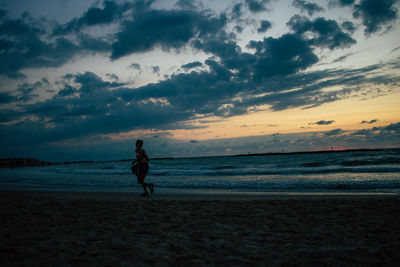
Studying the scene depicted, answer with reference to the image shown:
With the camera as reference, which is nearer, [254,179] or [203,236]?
[203,236]

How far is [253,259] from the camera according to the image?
3.46m

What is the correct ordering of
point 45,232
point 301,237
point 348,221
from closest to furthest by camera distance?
point 301,237
point 45,232
point 348,221

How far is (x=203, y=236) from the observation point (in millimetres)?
4578

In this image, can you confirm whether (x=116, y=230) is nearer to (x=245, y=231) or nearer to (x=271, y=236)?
(x=245, y=231)

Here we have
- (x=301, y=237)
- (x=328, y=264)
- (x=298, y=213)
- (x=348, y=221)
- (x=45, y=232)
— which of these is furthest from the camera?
(x=298, y=213)

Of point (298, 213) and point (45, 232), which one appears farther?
point (298, 213)

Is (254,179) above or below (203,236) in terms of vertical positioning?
below

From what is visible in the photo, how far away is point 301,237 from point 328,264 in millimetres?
1186

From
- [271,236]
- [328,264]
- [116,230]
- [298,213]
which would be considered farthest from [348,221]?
[116,230]

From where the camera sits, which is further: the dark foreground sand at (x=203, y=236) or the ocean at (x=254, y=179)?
the ocean at (x=254, y=179)

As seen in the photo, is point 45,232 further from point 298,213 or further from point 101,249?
point 298,213

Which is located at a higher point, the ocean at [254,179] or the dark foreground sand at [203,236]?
the dark foreground sand at [203,236]

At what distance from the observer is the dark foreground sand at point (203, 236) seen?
3454 mm

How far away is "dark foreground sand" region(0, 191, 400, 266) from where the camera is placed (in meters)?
3.45
